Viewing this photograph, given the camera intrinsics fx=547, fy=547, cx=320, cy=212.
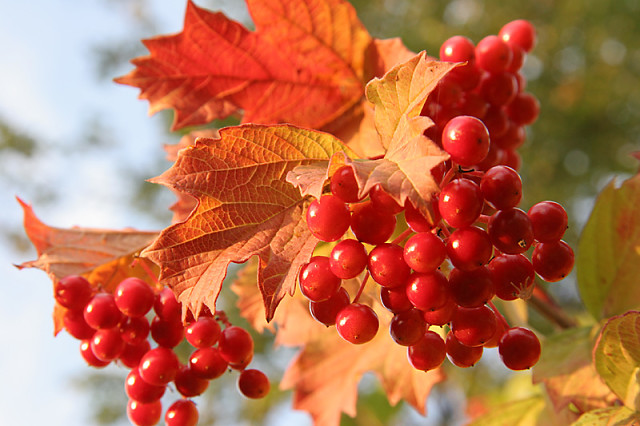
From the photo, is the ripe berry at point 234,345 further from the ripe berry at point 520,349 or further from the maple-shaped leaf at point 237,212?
the ripe berry at point 520,349

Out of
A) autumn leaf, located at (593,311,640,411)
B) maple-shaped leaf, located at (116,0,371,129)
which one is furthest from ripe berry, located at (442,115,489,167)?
maple-shaped leaf, located at (116,0,371,129)

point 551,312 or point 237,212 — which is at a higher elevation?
point 237,212

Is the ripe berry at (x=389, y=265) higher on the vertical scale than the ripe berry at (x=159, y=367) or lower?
lower

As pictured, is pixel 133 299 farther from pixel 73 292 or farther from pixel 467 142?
pixel 467 142

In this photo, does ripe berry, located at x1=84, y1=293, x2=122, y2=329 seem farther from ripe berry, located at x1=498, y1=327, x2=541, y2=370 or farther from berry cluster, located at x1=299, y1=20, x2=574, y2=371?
ripe berry, located at x1=498, y1=327, x2=541, y2=370

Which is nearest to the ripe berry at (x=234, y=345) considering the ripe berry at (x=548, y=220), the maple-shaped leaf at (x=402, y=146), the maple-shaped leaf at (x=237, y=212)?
the maple-shaped leaf at (x=237, y=212)

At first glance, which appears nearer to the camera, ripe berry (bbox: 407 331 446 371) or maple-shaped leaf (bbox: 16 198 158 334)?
ripe berry (bbox: 407 331 446 371)

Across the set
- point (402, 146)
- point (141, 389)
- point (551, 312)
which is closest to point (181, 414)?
point (141, 389)
